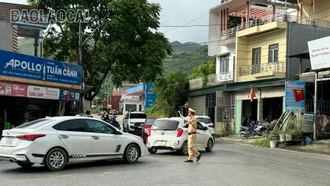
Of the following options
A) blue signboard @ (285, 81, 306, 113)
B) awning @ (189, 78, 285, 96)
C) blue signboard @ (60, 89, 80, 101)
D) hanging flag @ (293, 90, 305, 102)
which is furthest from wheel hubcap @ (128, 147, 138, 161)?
awning @ (189, 78, 285, 96)

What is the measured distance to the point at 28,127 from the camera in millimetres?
10453

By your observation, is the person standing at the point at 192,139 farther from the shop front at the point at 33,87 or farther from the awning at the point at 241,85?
the awning at the point at 241,85

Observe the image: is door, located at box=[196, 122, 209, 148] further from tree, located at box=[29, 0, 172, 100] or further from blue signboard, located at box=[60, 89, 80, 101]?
tree, located at box=[29, 0, 172, 100]

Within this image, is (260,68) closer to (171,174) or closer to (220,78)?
(220,78)

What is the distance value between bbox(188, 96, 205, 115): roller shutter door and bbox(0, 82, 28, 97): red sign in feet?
72.3

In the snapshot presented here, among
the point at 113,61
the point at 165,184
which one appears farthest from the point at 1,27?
the point at 165,184

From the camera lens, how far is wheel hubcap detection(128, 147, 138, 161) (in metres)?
12.3

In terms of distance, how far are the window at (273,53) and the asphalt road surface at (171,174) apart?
16.1m

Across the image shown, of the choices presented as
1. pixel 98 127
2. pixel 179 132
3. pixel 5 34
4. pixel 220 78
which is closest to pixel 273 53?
pixel 220 78

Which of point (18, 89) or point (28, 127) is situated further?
point (18, 89)

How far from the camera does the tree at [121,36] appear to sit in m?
27.3

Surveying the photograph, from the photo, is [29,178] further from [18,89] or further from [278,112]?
[278,112]

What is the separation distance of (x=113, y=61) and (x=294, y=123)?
44.6 feet

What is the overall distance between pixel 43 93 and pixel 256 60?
17661mm
